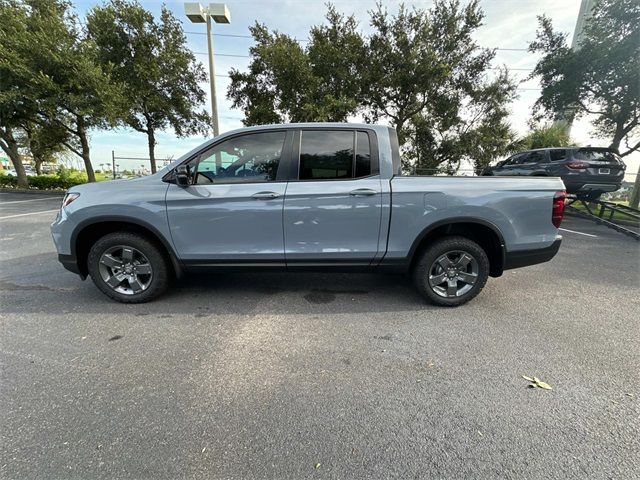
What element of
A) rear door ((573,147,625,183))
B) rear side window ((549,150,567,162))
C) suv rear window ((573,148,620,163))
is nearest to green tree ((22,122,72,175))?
rear side window ((549,150,567,162))

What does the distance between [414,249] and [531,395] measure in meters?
1.57

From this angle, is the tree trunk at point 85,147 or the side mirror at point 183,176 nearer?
the side mirror at point 183,176

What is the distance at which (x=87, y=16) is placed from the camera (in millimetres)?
14250

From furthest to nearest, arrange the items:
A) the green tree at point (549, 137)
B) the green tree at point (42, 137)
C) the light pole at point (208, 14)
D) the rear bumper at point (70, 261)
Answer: the green tree at point (549, 137) → the green tree at point (42, 137) → the light pole at point (208, 14) → the rear bumper at point (70, 261)

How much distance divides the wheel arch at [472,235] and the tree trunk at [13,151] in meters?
21.2

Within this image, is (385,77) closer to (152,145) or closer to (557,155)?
(557,155)

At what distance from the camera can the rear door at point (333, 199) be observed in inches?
124

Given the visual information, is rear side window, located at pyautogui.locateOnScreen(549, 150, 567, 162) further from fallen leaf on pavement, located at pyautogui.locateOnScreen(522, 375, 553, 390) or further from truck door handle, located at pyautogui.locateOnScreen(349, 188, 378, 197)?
fallen leaf on pavement, located at pyautogui.locateOnScreen(522, 375, 553, 390)

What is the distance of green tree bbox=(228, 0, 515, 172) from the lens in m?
13.9

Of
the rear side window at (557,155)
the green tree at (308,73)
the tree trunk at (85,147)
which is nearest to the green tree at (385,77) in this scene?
the green tree at (308,73)

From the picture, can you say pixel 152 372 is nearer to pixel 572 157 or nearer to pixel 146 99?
pixel 572 157

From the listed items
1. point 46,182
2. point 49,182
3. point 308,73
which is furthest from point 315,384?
point 46,182

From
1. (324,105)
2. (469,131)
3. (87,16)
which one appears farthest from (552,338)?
(87,16)

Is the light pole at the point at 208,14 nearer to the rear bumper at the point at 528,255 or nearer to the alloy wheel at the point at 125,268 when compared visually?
the alloy wheel at the point at 125,268
